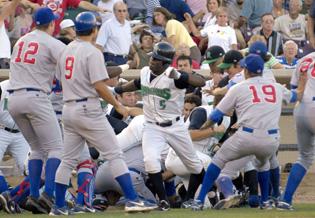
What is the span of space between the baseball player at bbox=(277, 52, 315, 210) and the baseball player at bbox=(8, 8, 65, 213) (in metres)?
2.67

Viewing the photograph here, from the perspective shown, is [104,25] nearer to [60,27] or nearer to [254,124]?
[60,27]

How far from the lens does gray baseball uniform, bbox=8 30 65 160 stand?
45.5 ft

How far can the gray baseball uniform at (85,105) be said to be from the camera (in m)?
13.2

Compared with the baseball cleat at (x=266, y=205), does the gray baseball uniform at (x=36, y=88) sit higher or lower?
higher

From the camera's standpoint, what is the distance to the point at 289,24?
2127cm

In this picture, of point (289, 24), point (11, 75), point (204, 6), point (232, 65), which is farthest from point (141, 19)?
point (11, 75)

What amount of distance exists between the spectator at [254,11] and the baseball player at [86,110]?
8.43 meters

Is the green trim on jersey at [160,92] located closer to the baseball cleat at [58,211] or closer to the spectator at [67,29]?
the baseball cleat at [58,211]

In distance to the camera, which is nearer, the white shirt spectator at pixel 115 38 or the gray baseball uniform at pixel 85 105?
the gray baseball uniform at pixel 85 105

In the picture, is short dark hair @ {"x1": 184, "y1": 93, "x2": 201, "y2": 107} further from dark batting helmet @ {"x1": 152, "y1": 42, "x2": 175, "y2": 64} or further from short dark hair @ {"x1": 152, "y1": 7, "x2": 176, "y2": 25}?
short dark hair @ {"x1": 152, "y1": 7, "x2": 176, "y2": 25}

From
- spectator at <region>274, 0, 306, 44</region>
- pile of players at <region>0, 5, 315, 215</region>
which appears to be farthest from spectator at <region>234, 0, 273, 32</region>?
pile of players at <region>0, 5, 315, 215</region>

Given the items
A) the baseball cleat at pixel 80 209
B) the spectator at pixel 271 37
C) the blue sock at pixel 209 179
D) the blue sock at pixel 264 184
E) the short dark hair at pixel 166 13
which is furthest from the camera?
the short dark hair at pixel 166 13

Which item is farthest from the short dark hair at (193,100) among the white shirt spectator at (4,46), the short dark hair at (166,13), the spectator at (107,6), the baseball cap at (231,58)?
the spectator at (107,6)

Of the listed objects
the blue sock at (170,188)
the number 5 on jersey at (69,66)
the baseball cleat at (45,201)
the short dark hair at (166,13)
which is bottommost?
the blue sock at (170,188)
